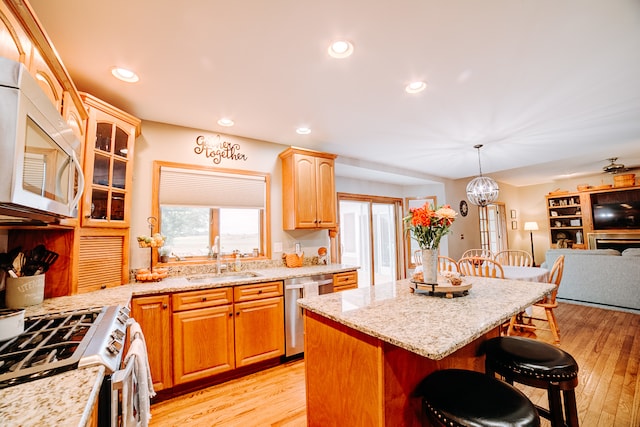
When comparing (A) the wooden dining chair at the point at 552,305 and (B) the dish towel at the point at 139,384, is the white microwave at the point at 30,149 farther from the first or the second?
(A) the wooden dining chair at the point at 552,305

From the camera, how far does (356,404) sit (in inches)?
50.8

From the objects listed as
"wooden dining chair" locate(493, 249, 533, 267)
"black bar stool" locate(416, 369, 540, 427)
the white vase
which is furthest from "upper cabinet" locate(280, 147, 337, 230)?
"wooden dining chair" locate(493, 249, 533, 267)

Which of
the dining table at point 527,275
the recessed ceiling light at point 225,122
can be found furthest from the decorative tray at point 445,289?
the recessed ceiling light at point 225,122

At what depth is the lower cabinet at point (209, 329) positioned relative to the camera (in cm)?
217

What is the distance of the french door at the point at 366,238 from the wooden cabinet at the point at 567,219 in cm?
493

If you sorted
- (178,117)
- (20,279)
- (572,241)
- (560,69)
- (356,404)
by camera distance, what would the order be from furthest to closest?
(572,241), (178,117), (560,69), (20,279), (356,404)

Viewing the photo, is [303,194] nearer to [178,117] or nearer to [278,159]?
[278,159]

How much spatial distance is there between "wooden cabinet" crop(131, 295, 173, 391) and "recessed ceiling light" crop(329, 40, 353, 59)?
228 cm

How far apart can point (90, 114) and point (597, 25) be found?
3.54 meters

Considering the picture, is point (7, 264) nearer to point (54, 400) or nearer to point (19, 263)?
point (19, 263)

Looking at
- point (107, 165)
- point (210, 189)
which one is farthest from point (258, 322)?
point (107, 165)

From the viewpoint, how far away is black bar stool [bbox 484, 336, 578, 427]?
4.13 ft

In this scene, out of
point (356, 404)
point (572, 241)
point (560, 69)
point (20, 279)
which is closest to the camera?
point (356, 404)

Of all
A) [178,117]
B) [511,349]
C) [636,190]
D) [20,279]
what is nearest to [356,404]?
[511,349]
